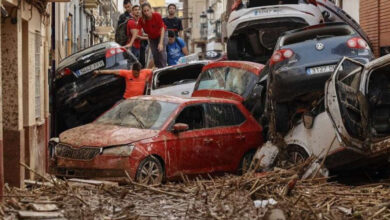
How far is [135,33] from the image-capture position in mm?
21016

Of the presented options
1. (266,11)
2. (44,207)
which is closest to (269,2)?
(266,11)

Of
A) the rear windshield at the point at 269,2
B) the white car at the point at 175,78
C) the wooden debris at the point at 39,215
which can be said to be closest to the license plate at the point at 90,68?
the white car at the point at 175,78

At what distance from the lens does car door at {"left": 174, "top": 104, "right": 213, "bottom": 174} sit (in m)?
13.1

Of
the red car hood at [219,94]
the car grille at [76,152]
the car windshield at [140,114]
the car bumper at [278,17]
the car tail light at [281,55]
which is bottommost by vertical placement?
the car grille at [76,152]

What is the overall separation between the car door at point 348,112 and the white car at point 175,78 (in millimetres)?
6710

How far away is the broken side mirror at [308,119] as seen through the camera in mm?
12020

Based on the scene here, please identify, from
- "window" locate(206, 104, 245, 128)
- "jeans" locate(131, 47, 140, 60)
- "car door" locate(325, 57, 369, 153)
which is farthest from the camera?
"jeans" locate(131, 47, 140, 60)

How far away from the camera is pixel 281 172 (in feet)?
35.4

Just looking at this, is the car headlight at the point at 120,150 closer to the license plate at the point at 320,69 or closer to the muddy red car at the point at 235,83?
the license plate at the point at 320,69

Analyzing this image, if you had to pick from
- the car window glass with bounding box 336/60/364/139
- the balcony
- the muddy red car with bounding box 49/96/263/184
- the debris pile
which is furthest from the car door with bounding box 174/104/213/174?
the balcony

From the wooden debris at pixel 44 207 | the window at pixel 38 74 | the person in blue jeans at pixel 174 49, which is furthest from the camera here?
the person in blue jeans at pixel 174 49

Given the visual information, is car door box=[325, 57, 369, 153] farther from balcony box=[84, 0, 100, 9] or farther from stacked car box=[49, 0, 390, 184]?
balcony box=[84, 0, 100, 9]

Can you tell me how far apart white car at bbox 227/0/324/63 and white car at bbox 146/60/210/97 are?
1074 mm

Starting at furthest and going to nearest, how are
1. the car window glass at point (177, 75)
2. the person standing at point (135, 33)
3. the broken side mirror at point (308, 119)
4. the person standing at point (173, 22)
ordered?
the person standing at point (173, 22), the person standing at point (135, 33), the car window glass at point (177, 75), the broken side mirror at point (308, 119)
